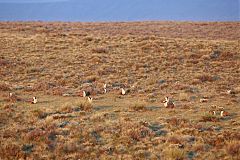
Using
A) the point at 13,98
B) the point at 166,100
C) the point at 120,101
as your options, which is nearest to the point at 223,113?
the point at 166,100

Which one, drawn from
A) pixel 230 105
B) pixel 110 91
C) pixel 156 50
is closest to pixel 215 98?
pixel 230 105

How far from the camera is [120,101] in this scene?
2156 centimetres

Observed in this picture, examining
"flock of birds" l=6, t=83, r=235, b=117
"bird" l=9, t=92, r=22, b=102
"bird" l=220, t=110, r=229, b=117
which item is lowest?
"bird" l=220, t=110, r=229, b=117

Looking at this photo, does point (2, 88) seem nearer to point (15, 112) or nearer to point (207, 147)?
point (15, 112)

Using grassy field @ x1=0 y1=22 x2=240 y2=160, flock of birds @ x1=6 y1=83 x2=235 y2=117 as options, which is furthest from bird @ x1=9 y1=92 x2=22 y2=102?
grassy field @ x1=0 y1=22 x2=240 y2=160

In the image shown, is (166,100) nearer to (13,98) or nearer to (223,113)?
(223,113)

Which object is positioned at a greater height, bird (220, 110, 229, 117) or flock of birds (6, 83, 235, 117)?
flock of birds (6, 83, 235, 117)

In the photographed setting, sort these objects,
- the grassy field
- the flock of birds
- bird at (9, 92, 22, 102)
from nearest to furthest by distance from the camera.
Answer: the grassy field, the flock of birds, bird at (9, 92, 22, 102)

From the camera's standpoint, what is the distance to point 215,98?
2219cm

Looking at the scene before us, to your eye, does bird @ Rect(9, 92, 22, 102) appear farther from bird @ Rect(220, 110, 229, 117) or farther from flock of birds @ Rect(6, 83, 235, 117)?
bird @ Rect(220, 110, 229, 117)

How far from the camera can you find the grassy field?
14.8 meters

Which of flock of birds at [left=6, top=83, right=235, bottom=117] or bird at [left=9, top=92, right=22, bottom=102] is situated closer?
flock of birds at [left=6, top=83, right=235, bottom=117]

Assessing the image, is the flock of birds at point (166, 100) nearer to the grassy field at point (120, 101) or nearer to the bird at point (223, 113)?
the bird at point (223, 113)

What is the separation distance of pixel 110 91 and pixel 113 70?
19.1 ft
